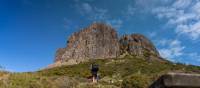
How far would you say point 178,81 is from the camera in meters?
2.37

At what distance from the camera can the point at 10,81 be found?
1055 centimetres

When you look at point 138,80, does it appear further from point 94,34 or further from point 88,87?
point 94,34

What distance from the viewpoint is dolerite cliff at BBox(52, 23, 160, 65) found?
182875mm

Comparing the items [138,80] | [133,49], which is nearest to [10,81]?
[138,80]

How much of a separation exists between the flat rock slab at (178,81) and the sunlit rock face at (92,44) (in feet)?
583

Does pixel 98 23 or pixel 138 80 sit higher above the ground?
pixel 98 23

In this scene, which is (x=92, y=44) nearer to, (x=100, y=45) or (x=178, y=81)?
(x=100, y=45)

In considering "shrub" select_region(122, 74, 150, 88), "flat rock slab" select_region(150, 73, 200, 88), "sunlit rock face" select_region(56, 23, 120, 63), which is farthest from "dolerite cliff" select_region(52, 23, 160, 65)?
"flat rock slab" select_region(150, 73, 200, 88)

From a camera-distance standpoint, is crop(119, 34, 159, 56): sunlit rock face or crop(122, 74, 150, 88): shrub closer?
crop(122, 74, 150, 88): shrub

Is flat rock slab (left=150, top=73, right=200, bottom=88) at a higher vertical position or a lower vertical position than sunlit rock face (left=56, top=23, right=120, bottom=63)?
lower

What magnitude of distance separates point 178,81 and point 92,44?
184440mm

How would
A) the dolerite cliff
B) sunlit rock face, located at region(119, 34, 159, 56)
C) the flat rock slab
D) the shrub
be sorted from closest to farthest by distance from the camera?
the flat rock slab
the shrub
sunlit rock face, located at region(119, 34, 159, 56)
the dolerite cliff

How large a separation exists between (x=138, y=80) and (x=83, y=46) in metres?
176

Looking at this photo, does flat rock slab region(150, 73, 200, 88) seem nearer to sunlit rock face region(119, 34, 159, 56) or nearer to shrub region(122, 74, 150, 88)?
shrub region(122, 74, 150, 88)
